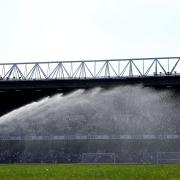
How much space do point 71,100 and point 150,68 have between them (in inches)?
574

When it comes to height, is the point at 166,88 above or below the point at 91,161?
above

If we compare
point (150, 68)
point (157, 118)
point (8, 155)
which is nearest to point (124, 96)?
point (157, 118)

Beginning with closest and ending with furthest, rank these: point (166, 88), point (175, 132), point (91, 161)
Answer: point (91, 161), point (175, 132), point (166, 88)

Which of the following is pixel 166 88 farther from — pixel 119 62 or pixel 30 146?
pixel 30 146

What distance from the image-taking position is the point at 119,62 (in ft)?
238

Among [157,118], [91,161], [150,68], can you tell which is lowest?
[91,161]

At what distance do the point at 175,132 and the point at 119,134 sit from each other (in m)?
7.65

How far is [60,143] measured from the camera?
74.6 meters

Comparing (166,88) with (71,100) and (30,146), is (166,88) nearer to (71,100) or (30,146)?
(71,100)

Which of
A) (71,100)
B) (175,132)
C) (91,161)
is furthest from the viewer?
(71,100)

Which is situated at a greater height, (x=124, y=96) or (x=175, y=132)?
(x=124, y=96)

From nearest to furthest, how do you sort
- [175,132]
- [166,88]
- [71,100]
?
[175,132] → [166,88] → [71,100]

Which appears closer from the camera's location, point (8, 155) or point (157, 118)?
point (8, 155)

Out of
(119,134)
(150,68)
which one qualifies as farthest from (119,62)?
(119,134)
